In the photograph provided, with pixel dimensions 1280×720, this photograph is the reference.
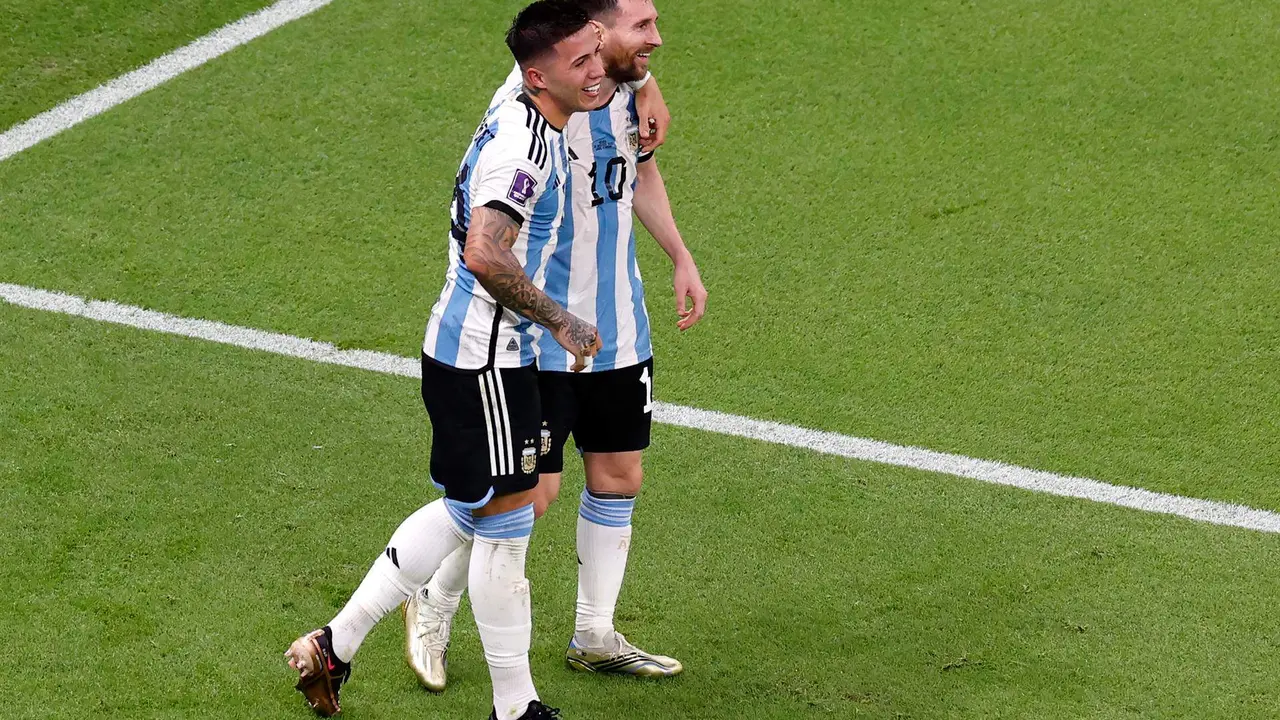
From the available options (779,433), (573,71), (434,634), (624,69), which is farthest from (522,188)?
(779,433)

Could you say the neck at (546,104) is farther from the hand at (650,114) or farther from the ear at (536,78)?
the hand at (650,114)

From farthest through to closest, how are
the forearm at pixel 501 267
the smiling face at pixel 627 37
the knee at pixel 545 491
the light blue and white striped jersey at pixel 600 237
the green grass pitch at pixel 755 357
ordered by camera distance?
the green grass pitch at pixel 755 357
the knee at pixel 545 491
the light blue and white striped jersey at pixel 600 237
the smiling face at pixel 627 37
the forearm at pixel 501 267

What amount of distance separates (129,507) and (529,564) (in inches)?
50.0

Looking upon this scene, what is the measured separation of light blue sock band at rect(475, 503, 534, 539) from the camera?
377 cm

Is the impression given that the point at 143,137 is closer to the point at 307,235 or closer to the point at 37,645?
the point at 307,235

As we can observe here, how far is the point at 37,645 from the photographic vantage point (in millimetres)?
4145

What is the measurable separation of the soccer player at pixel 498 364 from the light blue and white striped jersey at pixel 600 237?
112 mm

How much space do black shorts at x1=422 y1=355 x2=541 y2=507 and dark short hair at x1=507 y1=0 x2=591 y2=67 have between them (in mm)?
750

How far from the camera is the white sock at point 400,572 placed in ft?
12.9

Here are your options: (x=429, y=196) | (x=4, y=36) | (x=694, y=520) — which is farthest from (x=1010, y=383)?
(x=4, y=36)

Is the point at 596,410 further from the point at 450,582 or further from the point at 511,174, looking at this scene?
the point at 511,174

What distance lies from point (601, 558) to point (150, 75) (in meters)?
4.34

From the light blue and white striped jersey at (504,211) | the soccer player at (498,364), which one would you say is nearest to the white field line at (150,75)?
the soccer player at (498,364)

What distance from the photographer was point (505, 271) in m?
3.40
